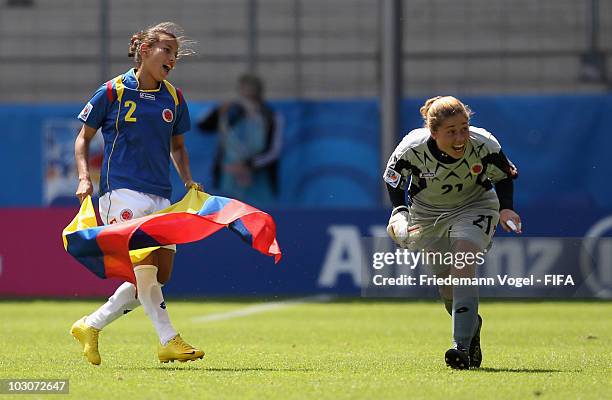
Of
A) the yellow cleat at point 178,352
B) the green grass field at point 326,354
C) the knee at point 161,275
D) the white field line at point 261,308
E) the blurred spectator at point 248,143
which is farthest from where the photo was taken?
the blurred spectator at point 248,143

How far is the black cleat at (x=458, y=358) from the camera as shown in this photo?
8.27 m

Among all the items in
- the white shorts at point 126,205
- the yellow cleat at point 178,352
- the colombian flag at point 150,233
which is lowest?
the yellow cleat at point 178,352

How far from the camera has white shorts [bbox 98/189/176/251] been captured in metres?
8.65

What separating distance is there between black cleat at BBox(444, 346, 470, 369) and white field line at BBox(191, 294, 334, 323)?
5.57 m

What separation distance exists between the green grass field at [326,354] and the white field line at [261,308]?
18cm

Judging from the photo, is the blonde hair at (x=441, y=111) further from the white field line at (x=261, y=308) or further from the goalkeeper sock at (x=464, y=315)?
the white field line at (x=261, y=308)

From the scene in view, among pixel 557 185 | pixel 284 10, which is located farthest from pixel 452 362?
pixel 284 10

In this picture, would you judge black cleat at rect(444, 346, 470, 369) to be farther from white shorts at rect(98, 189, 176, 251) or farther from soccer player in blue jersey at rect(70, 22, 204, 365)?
white shorts at rect(98, 189, 176, 251)

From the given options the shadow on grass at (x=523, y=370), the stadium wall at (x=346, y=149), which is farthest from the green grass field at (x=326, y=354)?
the stadium wall at (x=346, y=149)

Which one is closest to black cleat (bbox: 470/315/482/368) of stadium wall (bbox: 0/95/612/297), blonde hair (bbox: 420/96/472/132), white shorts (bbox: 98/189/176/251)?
blonde hair (bbox: 420/96/472/132)

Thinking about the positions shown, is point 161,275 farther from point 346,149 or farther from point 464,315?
point 346,149

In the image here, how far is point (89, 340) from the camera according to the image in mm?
8734

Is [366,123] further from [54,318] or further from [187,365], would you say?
[187,365]

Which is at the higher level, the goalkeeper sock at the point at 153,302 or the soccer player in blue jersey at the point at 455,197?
the soccer player in blue jersey at the point at 455,197
